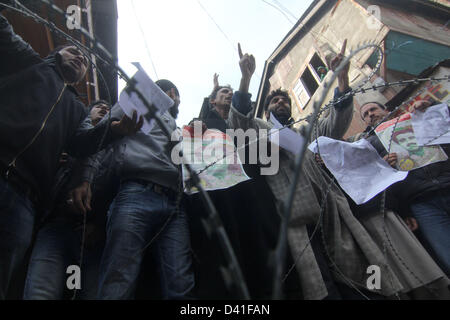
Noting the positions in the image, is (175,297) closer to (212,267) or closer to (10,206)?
(212,267)

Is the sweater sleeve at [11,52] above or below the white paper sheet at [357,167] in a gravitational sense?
above

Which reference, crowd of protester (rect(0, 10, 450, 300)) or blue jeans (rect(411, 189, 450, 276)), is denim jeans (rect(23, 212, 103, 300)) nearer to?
crowd of protester (rect(0, 10, 450, 300))

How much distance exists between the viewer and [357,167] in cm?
259

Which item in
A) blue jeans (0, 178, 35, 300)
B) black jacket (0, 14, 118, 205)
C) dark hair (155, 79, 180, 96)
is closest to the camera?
blue jeans (0, 178, 35, 300)

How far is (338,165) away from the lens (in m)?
2.57

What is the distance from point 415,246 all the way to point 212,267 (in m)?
1.64

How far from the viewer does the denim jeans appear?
5.61ft

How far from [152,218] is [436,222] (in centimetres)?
236

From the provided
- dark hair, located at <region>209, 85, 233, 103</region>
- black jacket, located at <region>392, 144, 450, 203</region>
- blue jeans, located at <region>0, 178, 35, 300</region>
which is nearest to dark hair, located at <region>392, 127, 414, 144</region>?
black jacket, located at <region>392, 144, 450, 203</region>

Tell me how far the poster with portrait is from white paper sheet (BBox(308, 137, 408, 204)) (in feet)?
0.64

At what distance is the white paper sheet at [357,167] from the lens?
2.41 meters

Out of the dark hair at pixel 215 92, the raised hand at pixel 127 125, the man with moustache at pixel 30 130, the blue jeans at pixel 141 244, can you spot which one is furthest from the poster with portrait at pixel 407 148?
the man with moustache at pixel 30 130

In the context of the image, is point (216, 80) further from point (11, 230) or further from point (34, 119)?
point (11, 230)

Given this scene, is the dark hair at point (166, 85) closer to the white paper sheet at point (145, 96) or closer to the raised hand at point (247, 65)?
the raised hand at point (247, 65)
